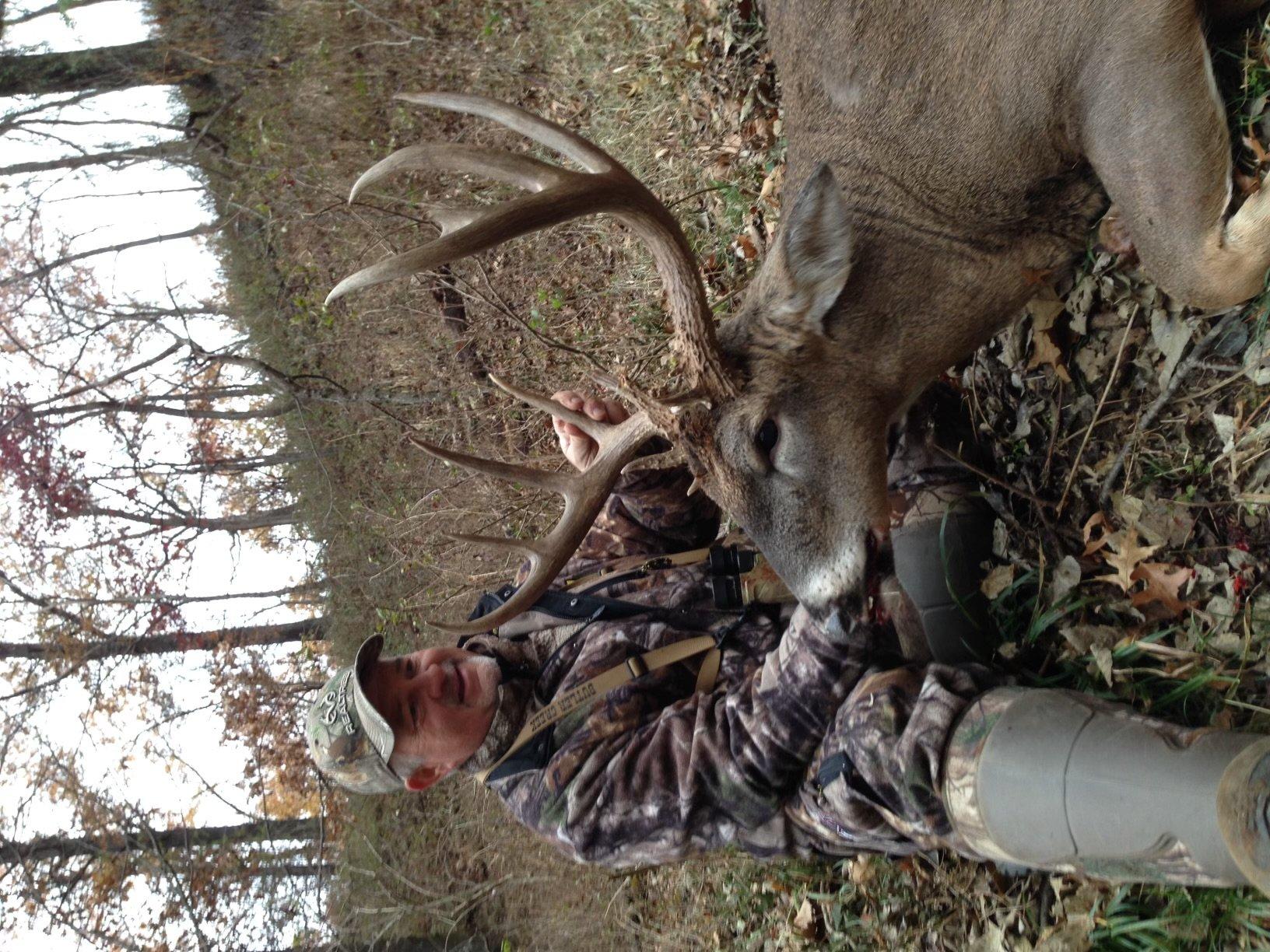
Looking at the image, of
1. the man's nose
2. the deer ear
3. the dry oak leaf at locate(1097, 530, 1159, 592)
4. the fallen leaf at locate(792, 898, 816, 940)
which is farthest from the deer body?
the fallen leaf at locate(792, 898, 816, 940)

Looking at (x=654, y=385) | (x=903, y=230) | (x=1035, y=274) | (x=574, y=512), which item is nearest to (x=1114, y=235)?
(x=1035, y=274)

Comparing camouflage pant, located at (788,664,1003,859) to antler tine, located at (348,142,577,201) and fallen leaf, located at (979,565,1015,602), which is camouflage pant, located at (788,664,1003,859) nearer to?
fallen leaf, located at (979,565,1015,602)

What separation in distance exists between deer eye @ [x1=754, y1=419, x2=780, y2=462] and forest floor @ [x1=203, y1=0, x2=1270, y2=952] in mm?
1051

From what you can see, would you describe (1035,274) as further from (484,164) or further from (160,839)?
(160,839)

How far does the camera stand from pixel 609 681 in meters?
3.96

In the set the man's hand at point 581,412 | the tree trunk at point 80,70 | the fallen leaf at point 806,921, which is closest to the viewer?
the man's hand at point 581,412

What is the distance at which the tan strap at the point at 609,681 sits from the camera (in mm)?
3955

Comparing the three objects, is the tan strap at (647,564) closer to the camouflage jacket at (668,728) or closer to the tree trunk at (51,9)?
the camouflage jacket at (668,728)

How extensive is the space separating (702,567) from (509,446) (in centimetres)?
396

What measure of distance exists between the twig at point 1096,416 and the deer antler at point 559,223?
1338mm

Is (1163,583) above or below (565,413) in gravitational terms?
below

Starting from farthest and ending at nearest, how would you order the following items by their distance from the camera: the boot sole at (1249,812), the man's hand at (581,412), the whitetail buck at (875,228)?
the man's hand at (581,412)
the whitetail buck at (875,228)
the boot sole at (1249,812)

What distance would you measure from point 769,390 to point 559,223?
0.95 m

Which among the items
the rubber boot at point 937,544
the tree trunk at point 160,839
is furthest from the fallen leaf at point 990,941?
the tree trunk at point 160,839
